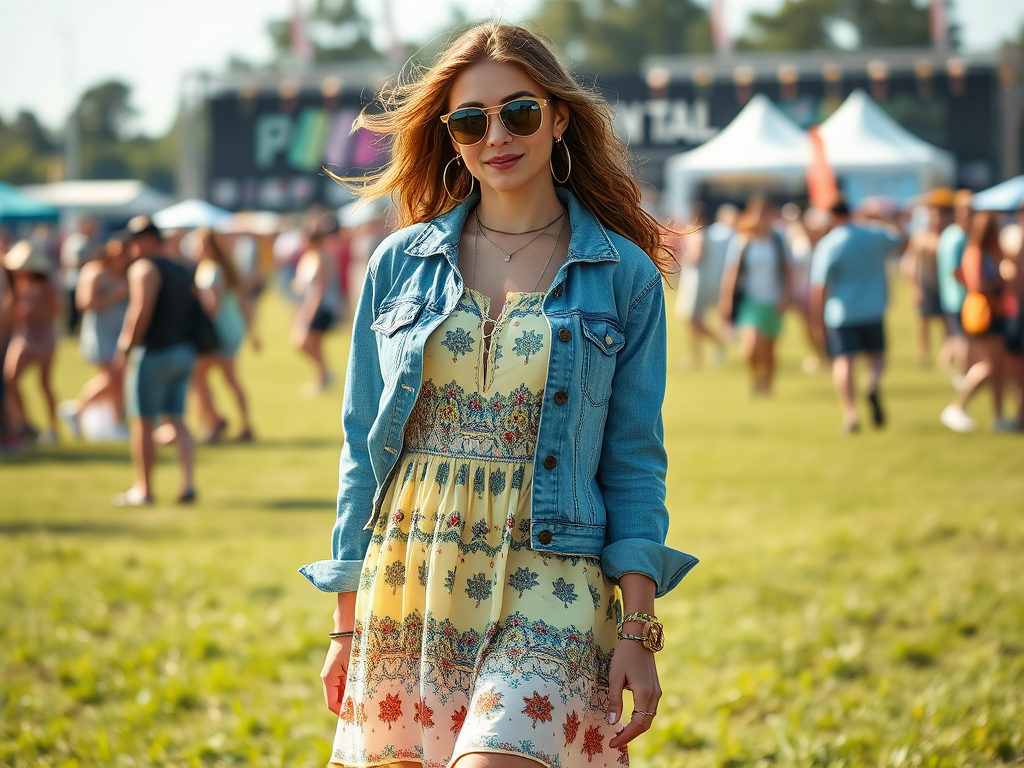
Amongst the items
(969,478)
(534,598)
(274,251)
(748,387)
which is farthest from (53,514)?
(274,251)

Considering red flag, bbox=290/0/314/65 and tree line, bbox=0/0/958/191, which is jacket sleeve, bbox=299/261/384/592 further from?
tree line, bbox=0/0/958/191

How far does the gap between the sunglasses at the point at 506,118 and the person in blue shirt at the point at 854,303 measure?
8.81 m

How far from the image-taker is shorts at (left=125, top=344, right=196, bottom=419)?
28.2ft

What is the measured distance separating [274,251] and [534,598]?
27.6 meters

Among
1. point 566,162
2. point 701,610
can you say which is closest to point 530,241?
point 566,162

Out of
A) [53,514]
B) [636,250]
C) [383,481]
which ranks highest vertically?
[636,250]

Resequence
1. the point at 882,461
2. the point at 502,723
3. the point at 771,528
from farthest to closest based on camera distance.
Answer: the point at 882,461, the point at 771,528, the point at 502,723

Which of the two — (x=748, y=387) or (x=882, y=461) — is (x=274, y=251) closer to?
(x=748, y=387)

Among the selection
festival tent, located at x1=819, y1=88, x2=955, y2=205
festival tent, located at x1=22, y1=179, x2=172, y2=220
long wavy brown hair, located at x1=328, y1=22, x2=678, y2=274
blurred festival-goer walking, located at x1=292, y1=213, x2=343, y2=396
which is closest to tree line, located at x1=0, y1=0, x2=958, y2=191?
festival tent, located at x1=22, y1=179, x2=172, y2=220

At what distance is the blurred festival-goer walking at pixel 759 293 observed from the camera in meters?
13.0

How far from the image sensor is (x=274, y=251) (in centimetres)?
2917

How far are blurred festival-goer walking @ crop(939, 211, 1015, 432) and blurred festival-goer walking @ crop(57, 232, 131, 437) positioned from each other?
745cm

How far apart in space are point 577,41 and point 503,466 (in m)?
102

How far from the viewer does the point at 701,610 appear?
19.6 feet
